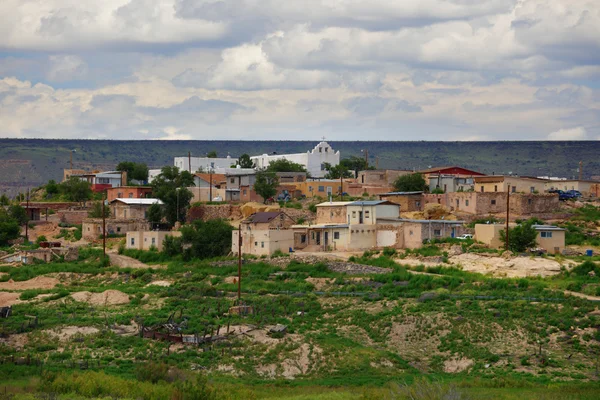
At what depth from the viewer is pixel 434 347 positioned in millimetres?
43750

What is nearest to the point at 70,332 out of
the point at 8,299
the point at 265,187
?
the point at 8,299

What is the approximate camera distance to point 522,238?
55.8 metres

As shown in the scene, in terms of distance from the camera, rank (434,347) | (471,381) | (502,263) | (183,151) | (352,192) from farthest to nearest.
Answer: (183,151), (352,192), (502,263), (434,347), (471,381)

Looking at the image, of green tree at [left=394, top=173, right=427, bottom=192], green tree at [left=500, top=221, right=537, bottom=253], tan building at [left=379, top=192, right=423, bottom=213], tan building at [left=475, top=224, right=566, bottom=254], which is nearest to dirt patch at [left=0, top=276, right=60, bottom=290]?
tan building at [left=379, top=192, right=423, bottom=213]

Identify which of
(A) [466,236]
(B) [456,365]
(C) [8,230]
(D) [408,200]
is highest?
(D) [408,200]

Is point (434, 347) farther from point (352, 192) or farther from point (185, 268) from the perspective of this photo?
point (352, 192)

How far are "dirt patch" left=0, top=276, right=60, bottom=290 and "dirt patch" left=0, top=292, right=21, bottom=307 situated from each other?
254cm

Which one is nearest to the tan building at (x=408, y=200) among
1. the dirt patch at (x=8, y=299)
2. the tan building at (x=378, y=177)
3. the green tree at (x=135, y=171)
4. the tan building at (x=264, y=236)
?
the tan building at (x=264, y=236)

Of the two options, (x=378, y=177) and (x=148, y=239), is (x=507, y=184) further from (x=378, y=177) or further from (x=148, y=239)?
(x=148, y=239)

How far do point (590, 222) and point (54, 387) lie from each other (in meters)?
35.3

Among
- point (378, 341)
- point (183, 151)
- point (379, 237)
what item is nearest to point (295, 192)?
point (379, 237)

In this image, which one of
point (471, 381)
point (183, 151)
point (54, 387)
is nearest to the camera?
point (54, 387)

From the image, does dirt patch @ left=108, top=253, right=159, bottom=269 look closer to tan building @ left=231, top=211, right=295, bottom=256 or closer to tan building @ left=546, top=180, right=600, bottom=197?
tan building @ left=231, top=211, right=295, bottom=256

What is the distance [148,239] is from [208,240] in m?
5.23
